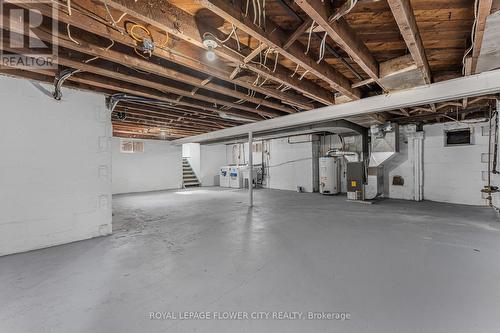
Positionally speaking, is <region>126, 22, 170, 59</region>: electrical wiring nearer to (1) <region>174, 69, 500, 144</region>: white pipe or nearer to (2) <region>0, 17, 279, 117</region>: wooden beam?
(2) <region>0, 17, 279, 117</region>: wooden beam

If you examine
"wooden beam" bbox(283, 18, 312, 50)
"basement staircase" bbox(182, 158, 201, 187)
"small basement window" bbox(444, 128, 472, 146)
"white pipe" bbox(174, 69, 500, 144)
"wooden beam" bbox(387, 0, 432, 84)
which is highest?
"wooden beam" bbox(283, 18, 312, 50)

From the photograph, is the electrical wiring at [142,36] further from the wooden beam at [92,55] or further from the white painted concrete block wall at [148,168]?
the white painted concrete block wall at [148,168]

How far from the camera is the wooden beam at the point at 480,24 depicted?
4.63ft

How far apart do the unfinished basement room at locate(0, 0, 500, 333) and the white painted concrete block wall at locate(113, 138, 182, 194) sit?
3.83 m

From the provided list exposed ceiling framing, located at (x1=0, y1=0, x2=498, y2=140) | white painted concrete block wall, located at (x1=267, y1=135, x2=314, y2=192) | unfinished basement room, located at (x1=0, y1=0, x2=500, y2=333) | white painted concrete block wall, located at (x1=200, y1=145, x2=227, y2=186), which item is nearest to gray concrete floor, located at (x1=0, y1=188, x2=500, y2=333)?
unfinished basement room, located at (x1=0, y1=0, x2=500, y2=333)

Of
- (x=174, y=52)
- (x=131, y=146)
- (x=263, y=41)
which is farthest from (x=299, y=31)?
(x=131, y=146)

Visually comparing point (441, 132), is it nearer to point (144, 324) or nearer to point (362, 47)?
point (362, 47)

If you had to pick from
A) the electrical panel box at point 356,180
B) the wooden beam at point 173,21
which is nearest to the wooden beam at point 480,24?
the wooden beam at point 173,21

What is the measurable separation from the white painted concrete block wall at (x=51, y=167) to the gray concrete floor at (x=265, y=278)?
12.4 inches

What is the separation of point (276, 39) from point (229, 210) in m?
3.64

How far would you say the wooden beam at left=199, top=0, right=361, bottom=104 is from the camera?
55.6 inches

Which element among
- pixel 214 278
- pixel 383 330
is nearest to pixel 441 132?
pixel 383 330

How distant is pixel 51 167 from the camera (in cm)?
279

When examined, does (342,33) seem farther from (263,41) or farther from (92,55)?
(92,55)
